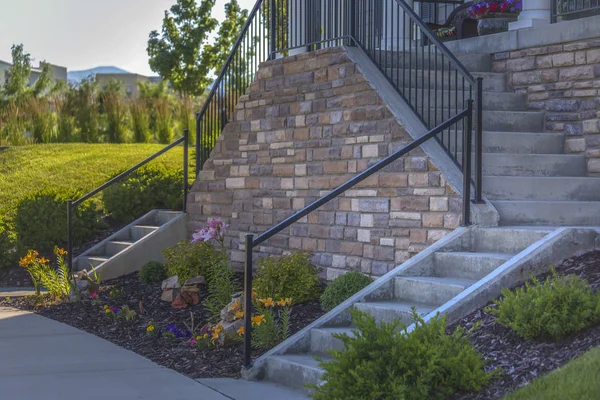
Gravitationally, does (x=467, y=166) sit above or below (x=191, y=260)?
above

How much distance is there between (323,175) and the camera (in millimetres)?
9820

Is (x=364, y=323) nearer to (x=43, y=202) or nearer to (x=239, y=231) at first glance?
(x=239, y=231)

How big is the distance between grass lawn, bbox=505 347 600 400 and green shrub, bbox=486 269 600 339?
1.23 ft

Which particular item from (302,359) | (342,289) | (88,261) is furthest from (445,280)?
(88,261)

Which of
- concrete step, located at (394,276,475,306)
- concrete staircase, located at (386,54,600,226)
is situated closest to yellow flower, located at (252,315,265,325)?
concrete step, located at (394,276,475,306)

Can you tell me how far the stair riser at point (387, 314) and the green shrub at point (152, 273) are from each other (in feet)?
14.7

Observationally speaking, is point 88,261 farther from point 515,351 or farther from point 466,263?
point 515,351

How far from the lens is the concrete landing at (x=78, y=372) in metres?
6.41

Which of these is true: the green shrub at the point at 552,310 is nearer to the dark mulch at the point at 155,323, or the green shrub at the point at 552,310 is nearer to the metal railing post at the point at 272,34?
the dark mulch at the point at 155,323

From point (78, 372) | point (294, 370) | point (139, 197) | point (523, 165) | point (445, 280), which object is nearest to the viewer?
point (294, 370)

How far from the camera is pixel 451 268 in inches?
293

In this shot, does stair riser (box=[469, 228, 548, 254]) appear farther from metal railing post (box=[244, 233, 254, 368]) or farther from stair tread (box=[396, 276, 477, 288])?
metal railing post (box=[244, 233, 254, 368])

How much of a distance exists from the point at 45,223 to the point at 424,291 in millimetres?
→ 7469

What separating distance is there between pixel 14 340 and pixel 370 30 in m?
4.76
